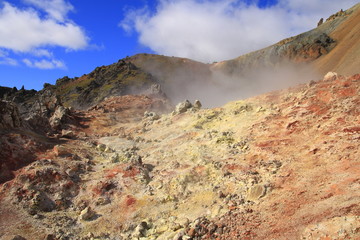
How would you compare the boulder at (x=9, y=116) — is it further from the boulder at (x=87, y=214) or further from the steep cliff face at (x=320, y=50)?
the steep cliff face at (x=320, y=50)

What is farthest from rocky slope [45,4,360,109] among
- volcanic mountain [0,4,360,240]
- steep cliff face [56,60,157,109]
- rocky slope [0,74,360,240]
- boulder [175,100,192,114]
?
rocky slope [0,74,360,240]

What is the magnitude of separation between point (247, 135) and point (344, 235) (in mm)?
9643

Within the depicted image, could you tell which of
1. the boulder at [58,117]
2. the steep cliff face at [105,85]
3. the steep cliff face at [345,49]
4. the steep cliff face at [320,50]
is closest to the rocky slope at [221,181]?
the boulder at [58,117]

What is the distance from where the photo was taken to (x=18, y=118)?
2173cm

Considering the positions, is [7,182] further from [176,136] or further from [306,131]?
[306,131]

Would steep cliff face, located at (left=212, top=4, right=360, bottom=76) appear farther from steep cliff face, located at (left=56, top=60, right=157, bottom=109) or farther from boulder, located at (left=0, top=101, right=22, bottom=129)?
boulder, located at (left=0, top=101, right=22, bottom=129)

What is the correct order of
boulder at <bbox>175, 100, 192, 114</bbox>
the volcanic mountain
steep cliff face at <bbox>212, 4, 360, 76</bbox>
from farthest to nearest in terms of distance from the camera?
steep cliff face at <bbox>212, 4, 360, 76</bbox>
boulder at <bbox>175, 100, 192, 114</bbox>
the volcanic mountain

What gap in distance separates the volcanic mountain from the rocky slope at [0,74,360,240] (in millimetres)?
54

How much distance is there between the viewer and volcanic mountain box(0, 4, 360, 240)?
10469 mm

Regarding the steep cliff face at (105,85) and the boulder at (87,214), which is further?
the steep cliff face at (105,85)

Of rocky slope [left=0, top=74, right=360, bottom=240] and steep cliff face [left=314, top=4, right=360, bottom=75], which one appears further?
steep cliff face [left=314, top=4, right=360, bottom=75]

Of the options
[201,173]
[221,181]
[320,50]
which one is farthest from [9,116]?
[320,50]

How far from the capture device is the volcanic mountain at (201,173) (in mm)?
10469

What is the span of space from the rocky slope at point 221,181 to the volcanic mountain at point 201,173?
5 centimetres
